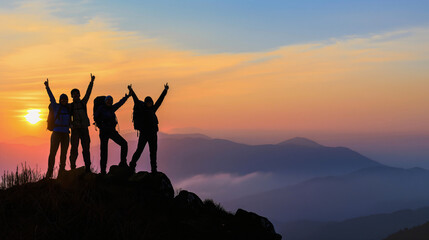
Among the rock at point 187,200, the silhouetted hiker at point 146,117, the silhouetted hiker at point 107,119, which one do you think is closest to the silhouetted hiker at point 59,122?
the silhouetted hiker at point 107,119

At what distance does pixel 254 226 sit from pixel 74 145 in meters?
6.22

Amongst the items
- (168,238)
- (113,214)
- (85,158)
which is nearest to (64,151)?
(85,158)

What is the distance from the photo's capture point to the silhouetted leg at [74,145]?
Result: 15227 mm

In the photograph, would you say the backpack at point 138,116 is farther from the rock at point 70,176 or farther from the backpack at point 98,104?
the rock at point 70,176

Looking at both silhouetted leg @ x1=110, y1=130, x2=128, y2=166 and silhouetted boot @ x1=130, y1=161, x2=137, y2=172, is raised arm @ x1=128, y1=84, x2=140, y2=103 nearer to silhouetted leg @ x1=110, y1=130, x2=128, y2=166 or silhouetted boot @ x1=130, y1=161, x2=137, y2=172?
silhouetted leg @ x1=110, y1=130, x2=128, y2=166

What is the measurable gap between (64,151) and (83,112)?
1.43m

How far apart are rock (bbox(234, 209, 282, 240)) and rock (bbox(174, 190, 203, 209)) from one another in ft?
4.66

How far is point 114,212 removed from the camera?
1373 centimetres

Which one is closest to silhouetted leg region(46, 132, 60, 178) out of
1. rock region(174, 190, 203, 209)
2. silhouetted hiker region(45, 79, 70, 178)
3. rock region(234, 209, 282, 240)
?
silhouetted hiker region(45, 79, 70, 178)

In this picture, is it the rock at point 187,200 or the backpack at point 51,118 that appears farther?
the rock at point 187,200

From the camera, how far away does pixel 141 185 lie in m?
15.4

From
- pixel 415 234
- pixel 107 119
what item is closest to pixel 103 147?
pixel 107 119

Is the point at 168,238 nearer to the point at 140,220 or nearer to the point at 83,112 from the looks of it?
A: the point at 140,220

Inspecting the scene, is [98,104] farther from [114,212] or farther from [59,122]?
[114,212]
